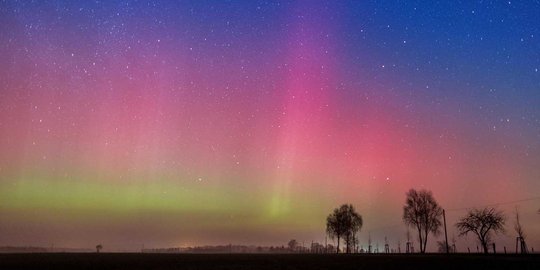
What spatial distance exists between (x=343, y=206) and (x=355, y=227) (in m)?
7.23

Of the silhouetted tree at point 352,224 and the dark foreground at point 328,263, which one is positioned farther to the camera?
the silhouetted tree at point 352,224

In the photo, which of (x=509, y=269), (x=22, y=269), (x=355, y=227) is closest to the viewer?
(x=509, y=269)

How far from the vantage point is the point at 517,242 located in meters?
83.9

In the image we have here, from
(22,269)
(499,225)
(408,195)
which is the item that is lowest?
(22,269)

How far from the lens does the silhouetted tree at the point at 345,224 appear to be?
125 meters

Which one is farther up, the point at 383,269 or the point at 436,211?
the point at 436,211

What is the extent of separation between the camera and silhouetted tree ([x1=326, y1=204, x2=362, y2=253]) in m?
125

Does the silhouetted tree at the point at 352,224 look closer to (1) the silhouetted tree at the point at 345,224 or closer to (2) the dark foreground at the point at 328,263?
(1) the silhouetted tree at the point at 345,224

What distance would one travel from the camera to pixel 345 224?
411ft

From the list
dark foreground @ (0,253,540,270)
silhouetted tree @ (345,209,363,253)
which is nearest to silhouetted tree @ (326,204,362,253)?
silhouetted tree @ (345,209,363,253)

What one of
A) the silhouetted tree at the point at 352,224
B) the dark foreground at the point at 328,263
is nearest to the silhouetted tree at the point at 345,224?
the silhouetted tree at the point at 352,224

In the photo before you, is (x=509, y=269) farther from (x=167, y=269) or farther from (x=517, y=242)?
(x=517, y=242)

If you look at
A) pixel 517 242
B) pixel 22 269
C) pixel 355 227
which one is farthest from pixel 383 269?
pixel 355 227

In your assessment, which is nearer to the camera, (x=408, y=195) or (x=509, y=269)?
(x=509, y=269)
